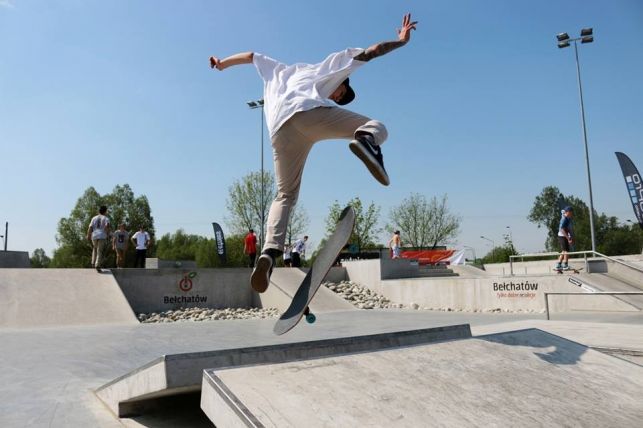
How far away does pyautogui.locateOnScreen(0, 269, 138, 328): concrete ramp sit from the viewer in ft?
30.7

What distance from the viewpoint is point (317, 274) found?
3.51 m

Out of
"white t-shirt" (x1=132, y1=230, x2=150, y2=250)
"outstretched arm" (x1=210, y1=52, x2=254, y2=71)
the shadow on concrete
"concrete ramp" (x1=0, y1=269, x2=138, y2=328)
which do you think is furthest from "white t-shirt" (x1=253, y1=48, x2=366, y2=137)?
"white t-shirt" (x1=132, y1=230, x2=150, y2=250)

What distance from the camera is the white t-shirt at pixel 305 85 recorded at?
343cm

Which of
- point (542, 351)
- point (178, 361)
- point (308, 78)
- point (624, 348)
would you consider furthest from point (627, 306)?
point (178, 361)

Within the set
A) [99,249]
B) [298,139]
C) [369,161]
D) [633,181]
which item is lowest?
[99,249]

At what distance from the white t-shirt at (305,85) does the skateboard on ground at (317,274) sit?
876 millimetres

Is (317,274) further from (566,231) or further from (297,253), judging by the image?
(297,253)

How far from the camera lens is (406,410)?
1972mm

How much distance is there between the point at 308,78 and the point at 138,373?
2346 millimetres

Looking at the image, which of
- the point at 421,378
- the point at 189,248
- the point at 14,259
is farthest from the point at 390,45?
the point at 189,248

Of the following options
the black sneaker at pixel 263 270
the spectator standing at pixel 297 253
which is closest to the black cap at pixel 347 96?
the black sneaker at pixel 263 270

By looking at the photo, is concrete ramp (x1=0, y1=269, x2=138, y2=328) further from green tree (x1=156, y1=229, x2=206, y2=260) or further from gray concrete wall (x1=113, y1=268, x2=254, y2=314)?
green tree (x1=156, y1=229, x2=206, y2=260)

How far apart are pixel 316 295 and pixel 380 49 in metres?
10.8

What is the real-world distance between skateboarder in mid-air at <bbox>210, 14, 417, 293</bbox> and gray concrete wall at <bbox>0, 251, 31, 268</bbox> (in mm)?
17781
